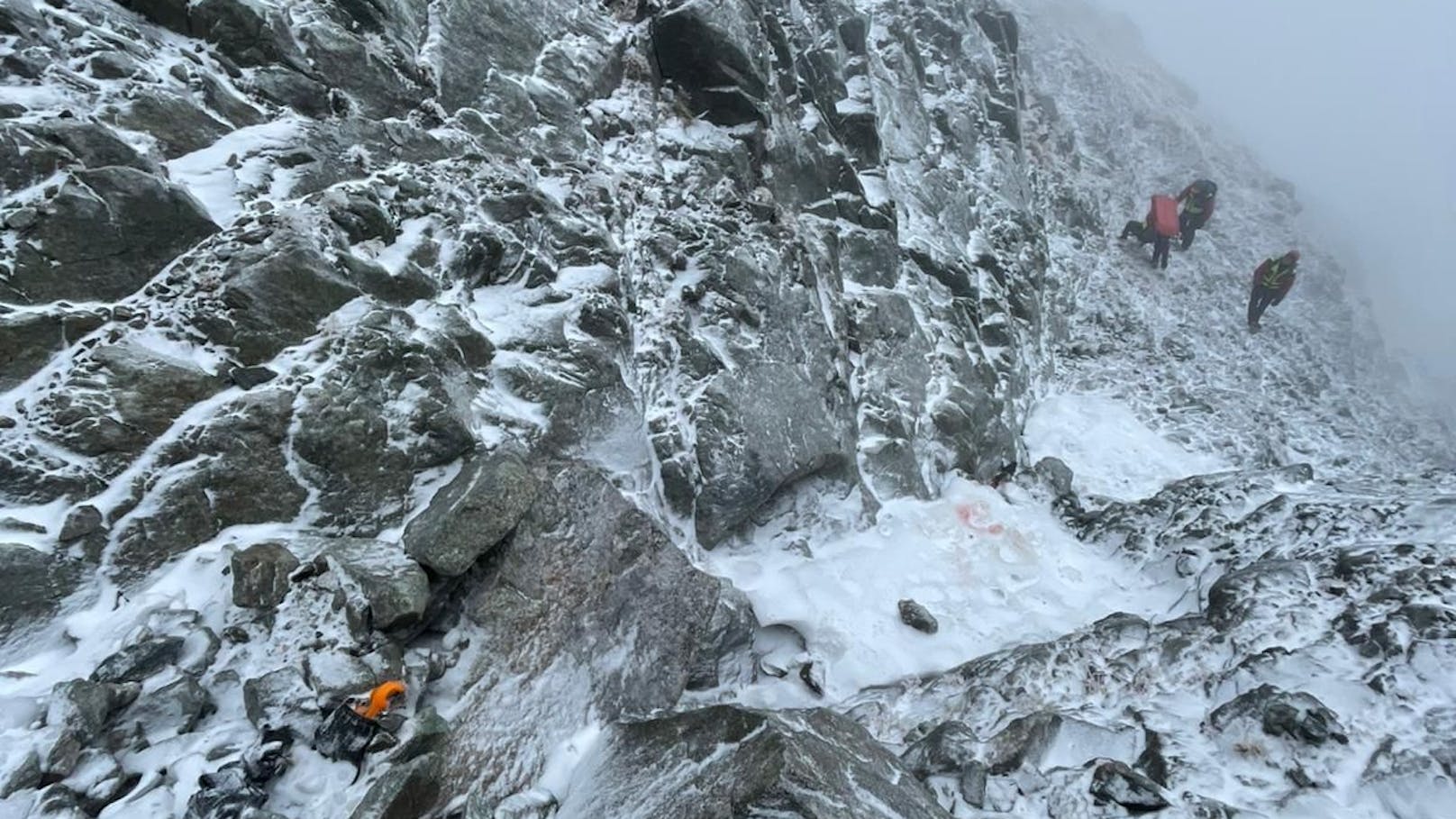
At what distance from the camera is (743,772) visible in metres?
4.11

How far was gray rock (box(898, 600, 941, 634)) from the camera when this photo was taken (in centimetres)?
741

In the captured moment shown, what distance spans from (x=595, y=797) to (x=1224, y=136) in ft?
140

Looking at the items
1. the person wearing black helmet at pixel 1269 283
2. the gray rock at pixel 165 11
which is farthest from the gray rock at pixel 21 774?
the person wearing black helmet at pixel 1269 283

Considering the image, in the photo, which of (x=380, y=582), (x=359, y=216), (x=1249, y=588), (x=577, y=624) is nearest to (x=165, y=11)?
(x=359, y=216)

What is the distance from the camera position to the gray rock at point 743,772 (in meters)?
3.91

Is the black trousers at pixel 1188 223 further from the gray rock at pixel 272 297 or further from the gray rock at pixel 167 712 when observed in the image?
the gray rock at pixel 167 712

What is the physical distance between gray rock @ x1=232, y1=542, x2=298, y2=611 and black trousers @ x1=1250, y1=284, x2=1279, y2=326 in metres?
24.5

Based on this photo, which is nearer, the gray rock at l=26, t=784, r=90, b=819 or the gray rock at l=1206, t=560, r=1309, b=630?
the gray rock at l=26, t=784, r=90, b=819

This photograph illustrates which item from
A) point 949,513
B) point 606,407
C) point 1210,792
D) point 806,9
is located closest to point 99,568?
point 606,407

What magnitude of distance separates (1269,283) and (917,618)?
19.1 meters

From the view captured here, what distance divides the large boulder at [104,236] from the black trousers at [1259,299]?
24.7 metres

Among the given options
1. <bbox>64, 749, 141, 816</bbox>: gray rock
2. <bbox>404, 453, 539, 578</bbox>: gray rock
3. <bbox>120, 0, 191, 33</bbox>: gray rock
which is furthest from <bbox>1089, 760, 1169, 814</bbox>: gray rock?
<bbox>120, 0, 191, 33</bbox>: gray rock

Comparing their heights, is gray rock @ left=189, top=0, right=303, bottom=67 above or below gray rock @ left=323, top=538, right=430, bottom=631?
above

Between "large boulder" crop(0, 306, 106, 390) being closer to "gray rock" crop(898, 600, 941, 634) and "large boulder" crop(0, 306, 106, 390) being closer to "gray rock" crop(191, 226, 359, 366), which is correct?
"gray rock" crop(191, 226, 359, 366)
